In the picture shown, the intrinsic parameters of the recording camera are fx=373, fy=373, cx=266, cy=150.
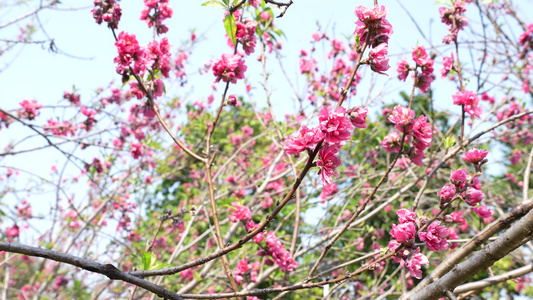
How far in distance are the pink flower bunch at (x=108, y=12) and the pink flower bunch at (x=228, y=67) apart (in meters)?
0.86

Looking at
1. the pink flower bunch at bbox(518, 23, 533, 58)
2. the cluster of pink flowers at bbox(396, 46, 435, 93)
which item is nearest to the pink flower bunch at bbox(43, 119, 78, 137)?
the cluster of pink flowers at bbox(396, 46, 435, 93)

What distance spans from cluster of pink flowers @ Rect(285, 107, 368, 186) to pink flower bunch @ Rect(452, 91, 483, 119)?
1.51 m

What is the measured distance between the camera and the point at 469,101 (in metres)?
2.47

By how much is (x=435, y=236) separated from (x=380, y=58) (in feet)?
2.74

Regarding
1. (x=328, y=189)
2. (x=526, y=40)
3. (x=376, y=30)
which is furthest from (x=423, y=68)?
(x=526, y=40)

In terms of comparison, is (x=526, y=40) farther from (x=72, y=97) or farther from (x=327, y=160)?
(x=72, y=97)

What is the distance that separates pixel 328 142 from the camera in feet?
3.91

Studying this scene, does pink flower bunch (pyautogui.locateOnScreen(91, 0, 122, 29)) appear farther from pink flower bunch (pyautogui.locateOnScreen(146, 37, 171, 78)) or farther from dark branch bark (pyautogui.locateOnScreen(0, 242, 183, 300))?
dark branch bark (pyautogui.locateOnScreen(0, 242, 183, 300))

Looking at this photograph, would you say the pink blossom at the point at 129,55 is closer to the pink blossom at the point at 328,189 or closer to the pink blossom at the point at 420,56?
the pink blossom at the point at 420,56

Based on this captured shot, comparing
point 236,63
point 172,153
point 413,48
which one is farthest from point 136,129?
point 413,48

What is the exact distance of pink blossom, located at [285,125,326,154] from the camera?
1.18m

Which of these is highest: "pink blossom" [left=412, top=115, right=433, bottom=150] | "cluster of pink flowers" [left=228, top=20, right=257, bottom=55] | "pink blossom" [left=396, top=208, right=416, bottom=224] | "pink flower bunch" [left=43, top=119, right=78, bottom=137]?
"pink flower bunch" [left=43, top=119, right=78, bottom=137]

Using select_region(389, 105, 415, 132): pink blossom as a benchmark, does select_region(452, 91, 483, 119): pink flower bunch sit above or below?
above

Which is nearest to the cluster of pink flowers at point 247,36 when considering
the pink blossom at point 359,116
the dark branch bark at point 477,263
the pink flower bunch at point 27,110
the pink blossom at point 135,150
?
the pink blossom at point 359,116
